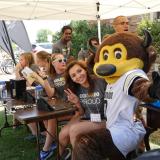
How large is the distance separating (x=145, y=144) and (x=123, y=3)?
4.43m

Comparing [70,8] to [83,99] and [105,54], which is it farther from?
[105,54]

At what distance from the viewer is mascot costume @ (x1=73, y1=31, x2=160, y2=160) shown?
296 cm

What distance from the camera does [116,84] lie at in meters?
3.14

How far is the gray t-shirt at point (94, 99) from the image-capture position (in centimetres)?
357

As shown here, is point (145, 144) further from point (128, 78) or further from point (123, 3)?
point (123, 3)

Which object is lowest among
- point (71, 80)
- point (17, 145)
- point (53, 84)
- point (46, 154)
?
point (17, 145)

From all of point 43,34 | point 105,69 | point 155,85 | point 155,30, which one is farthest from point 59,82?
point 43,34

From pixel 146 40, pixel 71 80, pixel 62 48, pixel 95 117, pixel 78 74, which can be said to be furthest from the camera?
pixel 62 48

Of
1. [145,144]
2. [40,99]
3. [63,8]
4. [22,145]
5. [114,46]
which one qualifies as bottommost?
[22,145]

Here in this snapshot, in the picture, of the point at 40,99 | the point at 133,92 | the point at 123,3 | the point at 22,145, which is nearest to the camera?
the point at 133,92

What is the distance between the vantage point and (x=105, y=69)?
3.22m

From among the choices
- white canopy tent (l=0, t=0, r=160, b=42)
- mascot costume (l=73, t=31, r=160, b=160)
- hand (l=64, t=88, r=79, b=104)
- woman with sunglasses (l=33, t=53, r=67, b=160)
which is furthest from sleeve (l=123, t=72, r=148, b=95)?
white canopy tent (l=0, t=0, r=160, b=42)

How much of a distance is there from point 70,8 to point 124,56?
483cm

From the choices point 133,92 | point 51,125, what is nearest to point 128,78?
point 133,92
